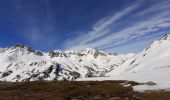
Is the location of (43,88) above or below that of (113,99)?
above

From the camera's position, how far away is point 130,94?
1991 inches

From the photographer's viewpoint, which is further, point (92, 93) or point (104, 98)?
point (92, 93)

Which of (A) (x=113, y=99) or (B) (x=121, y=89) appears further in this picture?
(B) (x=121, y=89)

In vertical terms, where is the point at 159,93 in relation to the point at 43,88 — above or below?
below

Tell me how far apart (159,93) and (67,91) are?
15373 millimetres

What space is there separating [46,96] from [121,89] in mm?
13396

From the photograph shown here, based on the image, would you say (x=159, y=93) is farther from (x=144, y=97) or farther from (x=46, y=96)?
(x=46, y=96)

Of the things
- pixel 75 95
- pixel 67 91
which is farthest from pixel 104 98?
pixel 67 91

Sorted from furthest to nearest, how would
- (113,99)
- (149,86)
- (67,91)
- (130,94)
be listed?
(149,86) < (67,91) < (130,94) < (113,99)

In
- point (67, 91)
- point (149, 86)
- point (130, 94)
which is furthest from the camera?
point (149, 86)

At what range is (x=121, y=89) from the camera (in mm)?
54781

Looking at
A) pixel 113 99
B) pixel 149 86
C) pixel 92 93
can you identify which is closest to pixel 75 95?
pixel 92 93

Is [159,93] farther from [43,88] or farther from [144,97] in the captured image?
[43,88]

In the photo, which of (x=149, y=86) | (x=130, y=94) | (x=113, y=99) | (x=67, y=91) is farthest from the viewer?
(x=149, y=86)
